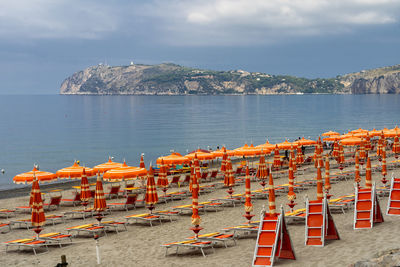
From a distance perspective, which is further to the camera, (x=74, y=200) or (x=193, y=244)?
(x=74, y=200)

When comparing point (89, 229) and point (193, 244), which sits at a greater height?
point (193, 244)

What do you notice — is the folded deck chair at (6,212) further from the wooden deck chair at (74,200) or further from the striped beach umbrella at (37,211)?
the striped beach umbrella at (37,211)

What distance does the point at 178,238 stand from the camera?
48.2ft

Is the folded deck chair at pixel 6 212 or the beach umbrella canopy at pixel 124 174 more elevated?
the beach umbrella canopy at pixel 124 174

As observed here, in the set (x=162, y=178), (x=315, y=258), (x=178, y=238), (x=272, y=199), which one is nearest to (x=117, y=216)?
(x=162, y=178)

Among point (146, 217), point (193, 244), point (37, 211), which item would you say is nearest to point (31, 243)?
point (37, 211)

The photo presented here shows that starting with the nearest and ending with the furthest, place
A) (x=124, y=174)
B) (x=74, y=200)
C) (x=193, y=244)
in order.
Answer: (x=193, y=244)
(x=124, y=174)
(x=74, y=200)

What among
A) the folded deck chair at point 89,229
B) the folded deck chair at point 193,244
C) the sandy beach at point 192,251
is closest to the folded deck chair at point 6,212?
the sandy beach at point 192,251

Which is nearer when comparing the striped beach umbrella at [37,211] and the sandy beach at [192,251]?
the sandy beach at [192,251]

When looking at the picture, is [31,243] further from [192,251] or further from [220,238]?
[220,238]

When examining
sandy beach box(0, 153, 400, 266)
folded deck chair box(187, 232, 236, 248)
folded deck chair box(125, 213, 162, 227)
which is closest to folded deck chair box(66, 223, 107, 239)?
sandy beach box(0, 153, 400, 266)

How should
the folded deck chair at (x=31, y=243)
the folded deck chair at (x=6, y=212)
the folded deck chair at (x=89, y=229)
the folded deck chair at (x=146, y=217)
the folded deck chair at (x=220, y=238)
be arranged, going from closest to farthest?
the folded deck chair at (x=220, y=238) < the folded deck chair at (x=31, y=243) < the folded deck chair at (x=89, y=229) < the folded deck chair at (x=146, y=217) < the folded deck chair at (x=6, y=212)

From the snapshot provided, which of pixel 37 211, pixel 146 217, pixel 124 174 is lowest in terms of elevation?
pixel 146 217

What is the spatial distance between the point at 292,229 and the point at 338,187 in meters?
9.18
